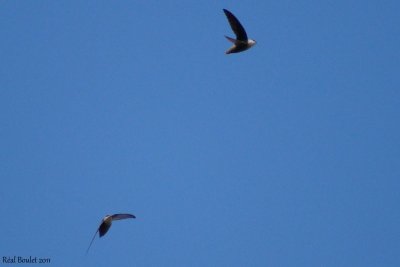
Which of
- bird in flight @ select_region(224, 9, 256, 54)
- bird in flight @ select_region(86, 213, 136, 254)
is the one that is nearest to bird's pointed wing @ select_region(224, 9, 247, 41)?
bird in flight @ select_region(224, 9, 256, 54)

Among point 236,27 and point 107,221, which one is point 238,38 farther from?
point 107,221

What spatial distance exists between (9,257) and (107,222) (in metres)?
4.01

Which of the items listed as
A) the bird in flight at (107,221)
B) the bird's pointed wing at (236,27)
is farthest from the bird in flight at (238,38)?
the bird in flight at (107,221)

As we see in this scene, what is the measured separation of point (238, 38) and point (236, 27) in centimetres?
47

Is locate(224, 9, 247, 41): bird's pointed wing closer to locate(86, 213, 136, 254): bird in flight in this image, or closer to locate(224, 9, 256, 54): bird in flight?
locate(224, 9, 256, 54): bird in flight

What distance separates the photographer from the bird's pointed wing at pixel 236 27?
735 inches

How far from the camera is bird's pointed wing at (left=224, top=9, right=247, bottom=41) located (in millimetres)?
18672

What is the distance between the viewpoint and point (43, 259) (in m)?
22.0

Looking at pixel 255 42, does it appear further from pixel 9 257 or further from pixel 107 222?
pixel 9 257

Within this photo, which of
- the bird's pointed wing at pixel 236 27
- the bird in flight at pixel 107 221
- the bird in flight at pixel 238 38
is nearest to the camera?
the bird's pointed wing at pixel 236 27

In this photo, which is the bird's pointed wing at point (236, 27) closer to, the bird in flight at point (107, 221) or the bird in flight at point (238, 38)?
the bird in flight at point (238, 38)

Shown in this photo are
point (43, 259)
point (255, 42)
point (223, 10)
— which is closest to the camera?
point (223, 10)

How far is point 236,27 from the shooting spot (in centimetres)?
1909

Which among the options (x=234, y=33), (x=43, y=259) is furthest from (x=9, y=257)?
(x=234, y=33)
